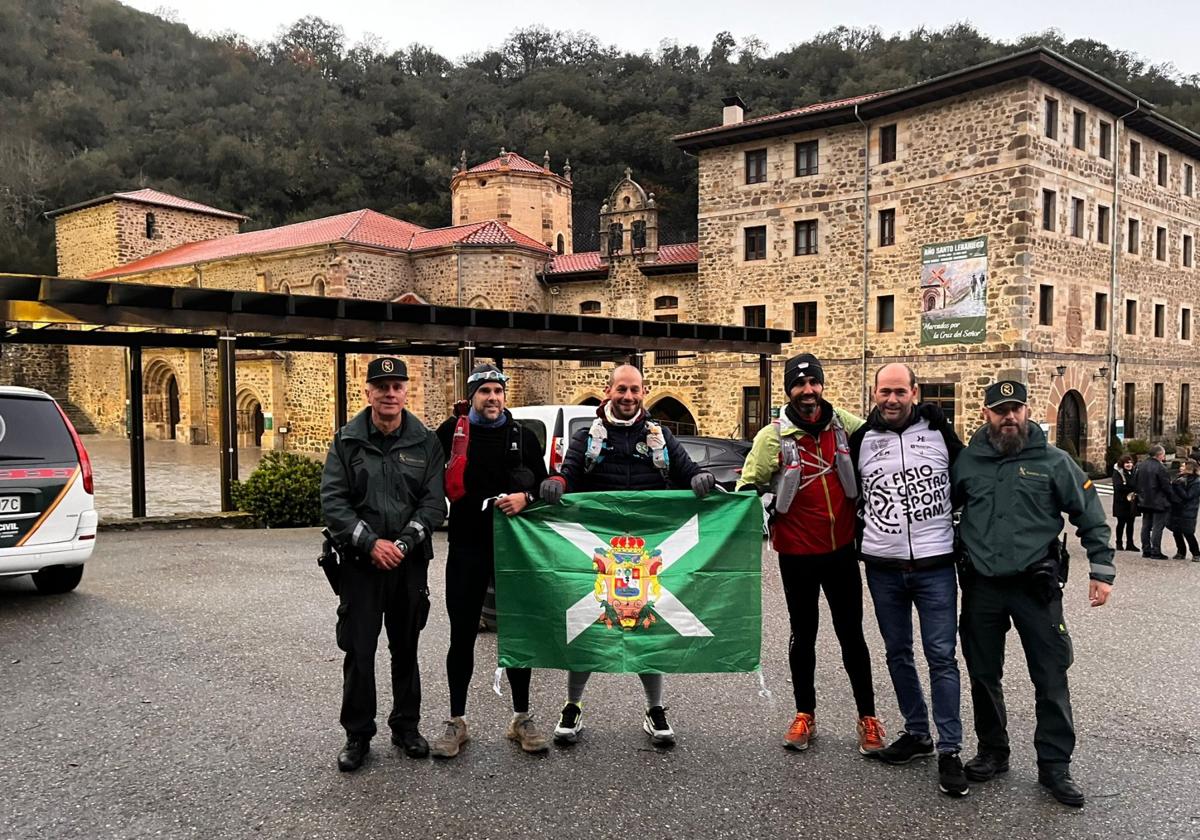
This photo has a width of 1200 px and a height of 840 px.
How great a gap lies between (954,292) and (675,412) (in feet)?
35.1

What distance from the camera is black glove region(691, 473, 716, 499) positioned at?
4.26 meters

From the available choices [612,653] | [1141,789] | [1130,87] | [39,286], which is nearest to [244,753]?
[612,653]

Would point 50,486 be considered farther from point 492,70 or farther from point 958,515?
point 492,70

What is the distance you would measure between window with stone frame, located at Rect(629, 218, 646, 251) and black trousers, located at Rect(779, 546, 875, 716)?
28293 millimetres

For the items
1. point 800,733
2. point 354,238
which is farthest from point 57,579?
point 354,238

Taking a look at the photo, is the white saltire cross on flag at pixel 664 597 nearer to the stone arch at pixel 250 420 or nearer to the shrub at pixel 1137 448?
the shrub at pixel 1137 448

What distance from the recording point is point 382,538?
4035 mm

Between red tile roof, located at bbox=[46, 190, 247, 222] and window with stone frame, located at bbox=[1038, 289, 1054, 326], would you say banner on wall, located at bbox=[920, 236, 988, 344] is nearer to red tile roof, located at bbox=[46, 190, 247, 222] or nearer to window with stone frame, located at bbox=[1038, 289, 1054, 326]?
window with stone frame, located at bbox=[1038, 289, 1054, 326]

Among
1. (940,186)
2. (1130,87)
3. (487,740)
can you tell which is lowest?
(487,740)

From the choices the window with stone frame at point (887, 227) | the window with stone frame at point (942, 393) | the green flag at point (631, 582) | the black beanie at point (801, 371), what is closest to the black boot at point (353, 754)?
the green flag at point (631, 582)

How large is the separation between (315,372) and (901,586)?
104 feet

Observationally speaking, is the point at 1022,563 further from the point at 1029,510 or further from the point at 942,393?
the point at 942,393

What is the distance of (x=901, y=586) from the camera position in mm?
4074

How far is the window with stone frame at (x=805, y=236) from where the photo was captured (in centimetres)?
2728
